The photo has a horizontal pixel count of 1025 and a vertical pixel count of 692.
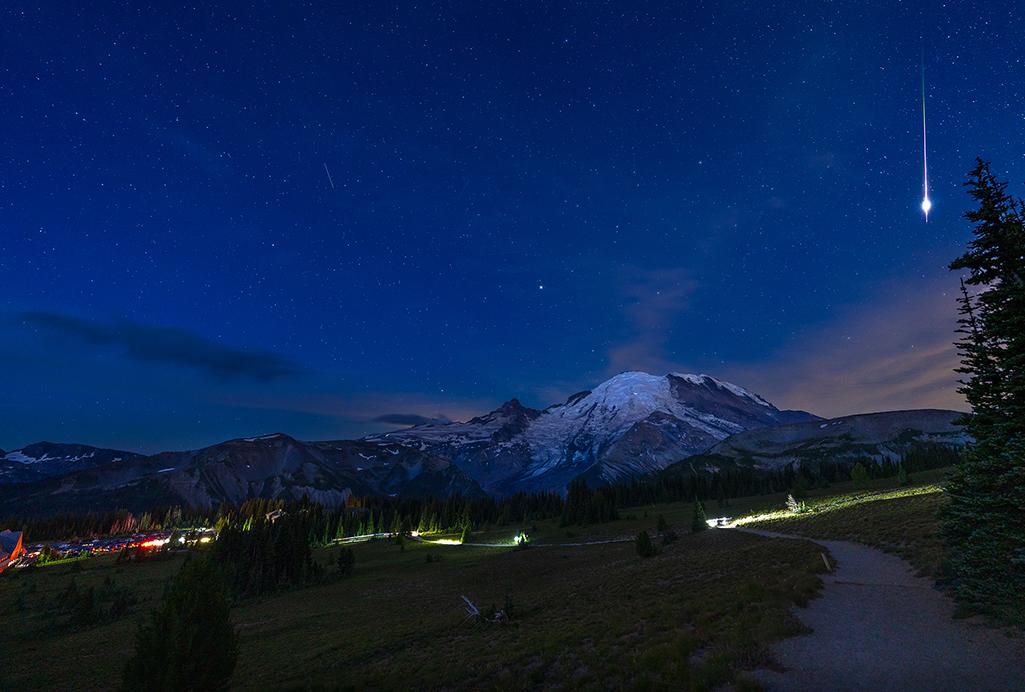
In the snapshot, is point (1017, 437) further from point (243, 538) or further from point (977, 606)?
point (243, 538)

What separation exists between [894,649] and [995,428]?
8.36 metres

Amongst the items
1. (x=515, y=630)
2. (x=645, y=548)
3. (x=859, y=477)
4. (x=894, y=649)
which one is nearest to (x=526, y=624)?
(x=515, y=630)

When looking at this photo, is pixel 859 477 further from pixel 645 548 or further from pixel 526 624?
pixel 526 624

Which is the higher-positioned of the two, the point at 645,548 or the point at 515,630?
the point at 515,630

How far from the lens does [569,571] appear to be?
5803cm

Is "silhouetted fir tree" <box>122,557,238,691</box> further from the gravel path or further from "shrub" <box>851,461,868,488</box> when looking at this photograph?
"shrub" <box>851,461,868,488</box>

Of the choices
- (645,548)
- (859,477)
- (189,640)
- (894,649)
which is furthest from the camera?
(859,477)

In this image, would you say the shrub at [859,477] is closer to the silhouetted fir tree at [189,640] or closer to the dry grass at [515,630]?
the dry grass at [515,630]

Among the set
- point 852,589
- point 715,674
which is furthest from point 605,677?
point 852,589

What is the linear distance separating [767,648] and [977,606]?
8351 mm

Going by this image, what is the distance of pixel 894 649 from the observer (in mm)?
13961

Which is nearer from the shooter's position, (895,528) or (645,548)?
(895,528)

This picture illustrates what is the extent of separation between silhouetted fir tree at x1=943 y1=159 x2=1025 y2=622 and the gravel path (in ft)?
5.41

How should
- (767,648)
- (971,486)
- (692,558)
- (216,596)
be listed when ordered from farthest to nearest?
(692,558), (216,596), (971,486), (767,648)
